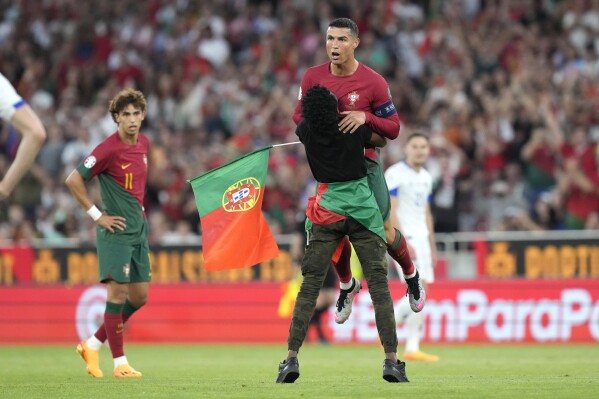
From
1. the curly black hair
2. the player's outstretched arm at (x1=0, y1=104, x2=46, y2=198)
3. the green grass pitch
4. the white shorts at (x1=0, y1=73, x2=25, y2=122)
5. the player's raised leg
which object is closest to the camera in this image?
the player's outstretched arm at (x1=0, y1=104, x2=46, y2=198)

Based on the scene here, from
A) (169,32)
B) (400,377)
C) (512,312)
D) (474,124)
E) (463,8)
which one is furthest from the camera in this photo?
(169,32)

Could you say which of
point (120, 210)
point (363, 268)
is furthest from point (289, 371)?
point (120, 210)

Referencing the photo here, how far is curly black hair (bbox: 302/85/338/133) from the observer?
9.55 metres

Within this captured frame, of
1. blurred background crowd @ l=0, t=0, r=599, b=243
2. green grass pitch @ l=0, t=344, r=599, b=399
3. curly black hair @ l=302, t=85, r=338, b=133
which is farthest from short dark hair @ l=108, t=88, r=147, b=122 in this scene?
blurred background crowd @ l=0, t=0, r=599, b=243

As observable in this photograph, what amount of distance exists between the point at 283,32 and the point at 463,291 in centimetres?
835

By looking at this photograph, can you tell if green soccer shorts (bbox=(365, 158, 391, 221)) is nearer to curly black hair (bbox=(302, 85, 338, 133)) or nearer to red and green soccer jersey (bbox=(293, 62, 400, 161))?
red and green soccer jersey (bbox=(293, 62, 400, 161))

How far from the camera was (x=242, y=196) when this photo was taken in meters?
10.9

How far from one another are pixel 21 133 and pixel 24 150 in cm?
22

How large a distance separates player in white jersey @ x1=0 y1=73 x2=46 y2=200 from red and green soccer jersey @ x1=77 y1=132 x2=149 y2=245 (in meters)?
3.64

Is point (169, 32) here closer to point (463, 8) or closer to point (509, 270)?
point (463, 8)

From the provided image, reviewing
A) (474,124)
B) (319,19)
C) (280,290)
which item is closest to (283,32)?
(319,19)

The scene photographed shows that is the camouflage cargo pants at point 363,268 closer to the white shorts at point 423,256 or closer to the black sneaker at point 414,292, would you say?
the black sneaker at point 414,292

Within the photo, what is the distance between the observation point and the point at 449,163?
2070 cm

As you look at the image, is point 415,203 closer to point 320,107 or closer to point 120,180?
point 120,180
